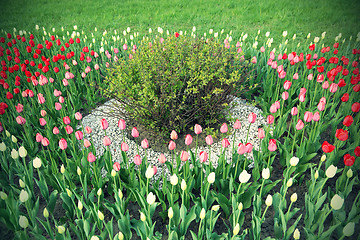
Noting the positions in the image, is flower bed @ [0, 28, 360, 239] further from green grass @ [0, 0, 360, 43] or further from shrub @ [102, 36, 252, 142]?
green grass @ [0, 0, 360, 43]

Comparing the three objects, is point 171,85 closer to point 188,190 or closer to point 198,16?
point 188,190

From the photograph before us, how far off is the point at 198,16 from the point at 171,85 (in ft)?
19.9

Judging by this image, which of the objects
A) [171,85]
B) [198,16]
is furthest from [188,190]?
[198,16]

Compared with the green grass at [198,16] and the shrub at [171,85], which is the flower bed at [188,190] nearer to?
the shrub at [171,85]

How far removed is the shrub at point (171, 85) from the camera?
3.59 metres

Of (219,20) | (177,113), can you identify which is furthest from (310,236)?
(219,20)

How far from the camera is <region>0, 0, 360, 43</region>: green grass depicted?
8148 mm

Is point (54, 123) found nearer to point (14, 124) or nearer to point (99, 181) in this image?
point (14, 124)

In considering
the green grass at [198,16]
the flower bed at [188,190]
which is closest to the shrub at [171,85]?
the flower bed at [188,190]

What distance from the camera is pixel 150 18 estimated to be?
29.8 feet

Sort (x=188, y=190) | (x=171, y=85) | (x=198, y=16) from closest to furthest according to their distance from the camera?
1. (x=188, y=190)
2. (x=171, y=85)
3. (x=198, y=16)

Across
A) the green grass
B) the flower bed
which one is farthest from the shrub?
the green grass

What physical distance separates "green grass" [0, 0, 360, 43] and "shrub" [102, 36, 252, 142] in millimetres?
4162

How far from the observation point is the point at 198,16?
29.8ft
